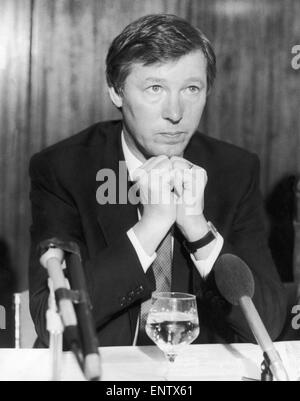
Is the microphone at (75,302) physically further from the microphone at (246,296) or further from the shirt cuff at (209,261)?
the shirt cuff at (209,261)

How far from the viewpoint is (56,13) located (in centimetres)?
321

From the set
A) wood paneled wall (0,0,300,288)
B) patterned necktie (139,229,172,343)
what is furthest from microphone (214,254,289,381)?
wood paneled wall (0,0,300,288)

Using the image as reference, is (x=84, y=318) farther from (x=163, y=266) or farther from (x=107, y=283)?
(x=163, y=266)

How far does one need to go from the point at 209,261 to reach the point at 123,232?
0.82 feet

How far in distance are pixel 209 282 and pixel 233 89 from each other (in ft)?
6.97

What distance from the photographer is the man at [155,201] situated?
150 centimetres

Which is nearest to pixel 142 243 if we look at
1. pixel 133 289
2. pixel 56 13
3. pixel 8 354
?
pixel 133 289

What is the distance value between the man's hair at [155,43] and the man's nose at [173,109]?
0.10 m

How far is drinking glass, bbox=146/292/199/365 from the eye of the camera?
3.79 feet

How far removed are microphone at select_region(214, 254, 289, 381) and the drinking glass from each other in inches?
3.4

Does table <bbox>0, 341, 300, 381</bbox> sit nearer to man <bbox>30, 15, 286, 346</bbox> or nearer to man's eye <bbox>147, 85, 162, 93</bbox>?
man <bbox>30, 15, 286, 346</bbox>

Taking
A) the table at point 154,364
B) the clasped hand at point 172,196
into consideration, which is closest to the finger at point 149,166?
the clasped hand at point 172,196

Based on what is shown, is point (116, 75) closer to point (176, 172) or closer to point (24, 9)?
point (176, 172)

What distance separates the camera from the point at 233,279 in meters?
1.10
